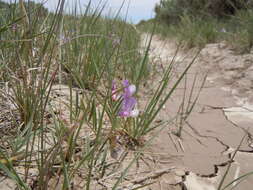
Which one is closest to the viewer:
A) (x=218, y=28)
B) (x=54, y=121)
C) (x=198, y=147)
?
(x=54, y=121)

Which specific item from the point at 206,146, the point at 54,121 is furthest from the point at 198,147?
the point at 54,121

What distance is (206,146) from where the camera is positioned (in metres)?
1.03

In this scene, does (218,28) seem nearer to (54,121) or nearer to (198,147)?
(198,147)

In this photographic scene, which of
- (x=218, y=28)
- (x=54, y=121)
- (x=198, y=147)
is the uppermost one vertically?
(x=218, y=28)

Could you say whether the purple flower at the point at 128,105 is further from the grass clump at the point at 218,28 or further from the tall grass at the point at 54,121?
the grass clump at the point at 218,28

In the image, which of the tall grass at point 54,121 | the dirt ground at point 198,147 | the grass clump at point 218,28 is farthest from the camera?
the grass clump at point 218,28

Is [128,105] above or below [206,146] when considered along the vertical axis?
above

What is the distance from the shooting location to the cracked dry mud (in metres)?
0.80

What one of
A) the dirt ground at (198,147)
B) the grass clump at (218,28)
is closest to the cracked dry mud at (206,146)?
the dirt ground at (198,147)

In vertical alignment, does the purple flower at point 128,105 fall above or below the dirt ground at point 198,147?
above

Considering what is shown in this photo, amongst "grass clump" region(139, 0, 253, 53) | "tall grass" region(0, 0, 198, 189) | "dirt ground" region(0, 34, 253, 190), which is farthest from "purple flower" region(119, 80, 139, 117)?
"grass clump" region(139, 0, 253, 53)

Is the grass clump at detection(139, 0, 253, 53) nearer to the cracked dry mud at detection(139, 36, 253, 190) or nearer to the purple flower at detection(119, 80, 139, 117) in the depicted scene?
the purple flower at detection(119, 80, 139, 117)

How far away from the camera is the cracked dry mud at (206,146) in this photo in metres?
0.80

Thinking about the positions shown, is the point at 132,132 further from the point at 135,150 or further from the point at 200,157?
the point at 200,157
